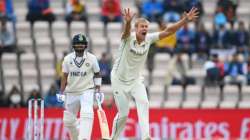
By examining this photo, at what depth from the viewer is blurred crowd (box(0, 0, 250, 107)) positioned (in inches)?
967

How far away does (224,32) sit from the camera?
2572 centimetres

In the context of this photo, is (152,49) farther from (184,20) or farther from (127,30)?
(127,30)

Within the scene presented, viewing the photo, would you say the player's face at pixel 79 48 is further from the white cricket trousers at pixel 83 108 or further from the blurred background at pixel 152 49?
the blurred background at pixel 152 49

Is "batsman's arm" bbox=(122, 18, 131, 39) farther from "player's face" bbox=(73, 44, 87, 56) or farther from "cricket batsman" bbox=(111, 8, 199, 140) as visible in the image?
"player's face" bbox=(73, 44, 87, 56)

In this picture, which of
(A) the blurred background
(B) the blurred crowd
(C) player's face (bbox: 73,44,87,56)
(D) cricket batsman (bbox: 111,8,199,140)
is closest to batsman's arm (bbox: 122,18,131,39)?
(D) cricket batsman (bbox: 111,8,199,140)

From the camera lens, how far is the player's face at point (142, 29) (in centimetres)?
1513

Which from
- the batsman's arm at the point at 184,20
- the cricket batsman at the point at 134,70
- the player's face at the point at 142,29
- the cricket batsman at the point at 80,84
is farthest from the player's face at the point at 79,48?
the batsman's arm at the point at 184,20

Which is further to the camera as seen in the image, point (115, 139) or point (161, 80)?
point (161, 80)

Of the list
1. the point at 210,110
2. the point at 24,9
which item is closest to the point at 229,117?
the point at 210,110

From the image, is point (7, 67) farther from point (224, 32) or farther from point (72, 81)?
point (72, 81)

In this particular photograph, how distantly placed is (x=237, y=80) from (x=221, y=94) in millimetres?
600

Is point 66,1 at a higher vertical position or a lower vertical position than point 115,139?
higher

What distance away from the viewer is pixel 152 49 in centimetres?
2528

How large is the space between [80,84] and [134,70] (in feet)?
3.15
